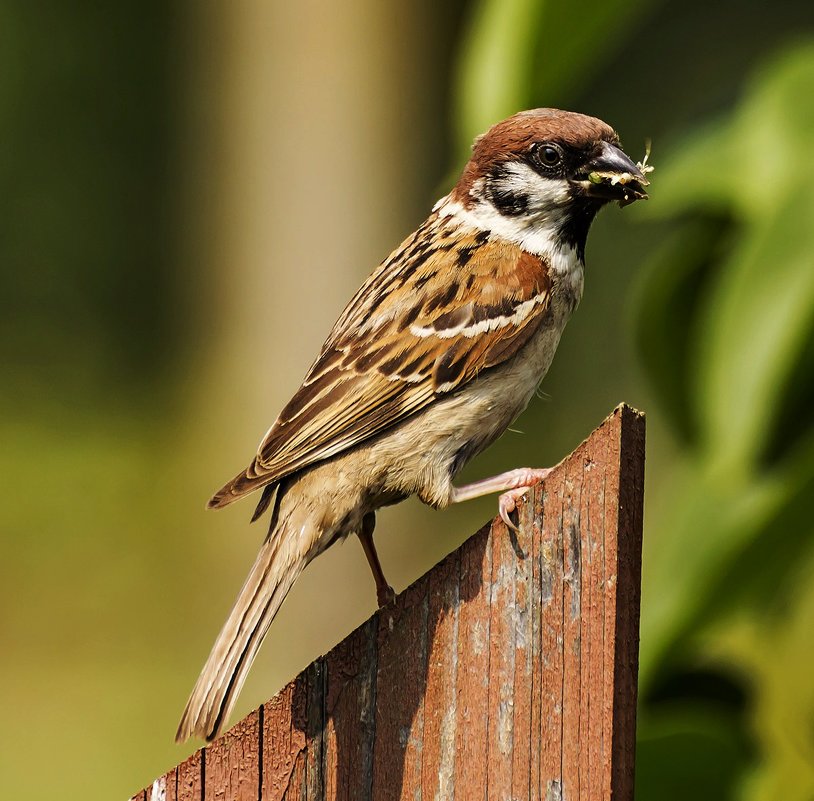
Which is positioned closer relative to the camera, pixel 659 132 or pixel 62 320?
pixel 659 132

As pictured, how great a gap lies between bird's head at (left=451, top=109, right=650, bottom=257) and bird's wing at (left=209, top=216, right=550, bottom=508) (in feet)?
0.34

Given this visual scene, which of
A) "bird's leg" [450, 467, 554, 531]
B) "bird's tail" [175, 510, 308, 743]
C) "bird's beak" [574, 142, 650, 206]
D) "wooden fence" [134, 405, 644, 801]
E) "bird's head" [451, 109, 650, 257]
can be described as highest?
"bird's head" [451, 109, 650, 257]

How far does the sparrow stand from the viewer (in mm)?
2686

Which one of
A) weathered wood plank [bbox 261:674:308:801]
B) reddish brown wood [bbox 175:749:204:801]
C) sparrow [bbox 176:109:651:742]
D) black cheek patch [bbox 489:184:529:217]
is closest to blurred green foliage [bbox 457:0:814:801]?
sparrow [bbox 176:109:651:742]

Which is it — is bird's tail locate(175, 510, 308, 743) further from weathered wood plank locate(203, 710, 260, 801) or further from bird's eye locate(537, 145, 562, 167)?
bird's eye locate(537, 145, 562, 167)

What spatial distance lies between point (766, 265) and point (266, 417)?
6.32 meters

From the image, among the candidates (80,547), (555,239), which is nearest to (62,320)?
(80,547)

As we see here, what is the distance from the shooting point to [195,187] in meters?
13.1

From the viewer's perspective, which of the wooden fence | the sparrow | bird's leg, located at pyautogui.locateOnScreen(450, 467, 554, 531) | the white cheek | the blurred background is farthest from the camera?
the white cheek

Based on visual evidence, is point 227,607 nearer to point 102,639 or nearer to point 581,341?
point 102,639

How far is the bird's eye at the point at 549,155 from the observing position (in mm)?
2869

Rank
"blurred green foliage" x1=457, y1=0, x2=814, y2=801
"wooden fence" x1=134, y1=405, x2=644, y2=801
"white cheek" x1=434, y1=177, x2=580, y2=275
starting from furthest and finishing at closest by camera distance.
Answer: "white cheek" x1=434, y1=177, x2=580, y2=275
"blurred green foliage" x1=457, y1=0, x2=814, y2=801
"wooden fence" x1=134, y1=405, x2=644, y2=801

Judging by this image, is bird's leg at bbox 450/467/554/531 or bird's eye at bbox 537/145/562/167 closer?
Answer: bird's leg at bbox 450/467/554/531

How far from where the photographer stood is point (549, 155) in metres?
2.88
